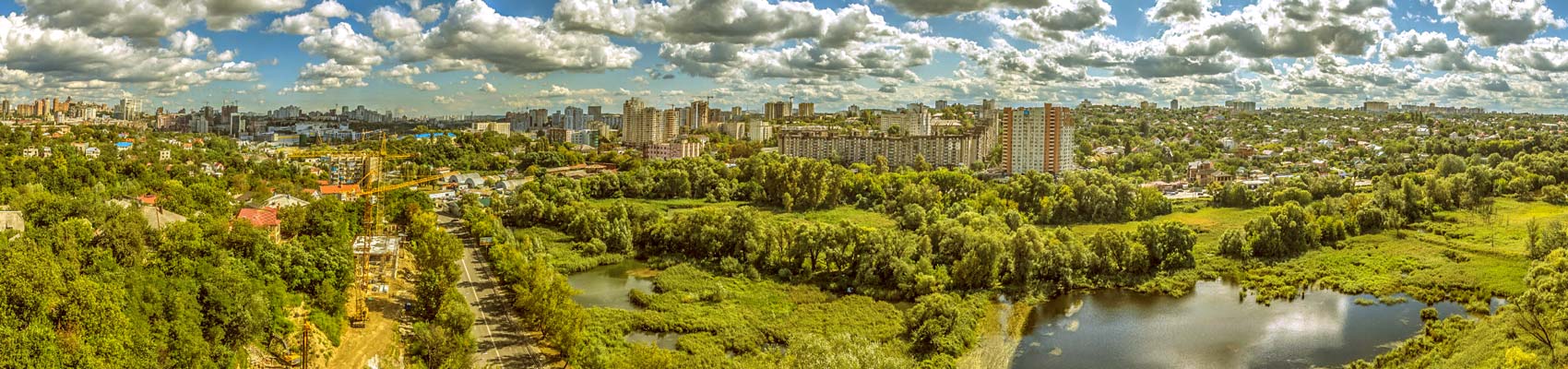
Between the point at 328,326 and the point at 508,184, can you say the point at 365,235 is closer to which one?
the point at 328,326

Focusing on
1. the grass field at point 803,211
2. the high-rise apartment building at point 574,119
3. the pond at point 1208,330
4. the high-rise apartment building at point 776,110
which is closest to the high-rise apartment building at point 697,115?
the high-rise apartment building at point 776,110

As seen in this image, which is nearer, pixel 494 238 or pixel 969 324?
pixel 969 324

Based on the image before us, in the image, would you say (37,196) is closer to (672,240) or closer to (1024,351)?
(672,240)

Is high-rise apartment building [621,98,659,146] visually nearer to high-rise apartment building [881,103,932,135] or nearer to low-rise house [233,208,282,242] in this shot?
high-rise apartment building [881,103,932,135]

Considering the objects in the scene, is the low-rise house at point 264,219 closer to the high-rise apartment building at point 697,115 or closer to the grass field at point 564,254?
the grass field at point 564,254

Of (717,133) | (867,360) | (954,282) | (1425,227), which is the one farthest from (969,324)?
(717,133)

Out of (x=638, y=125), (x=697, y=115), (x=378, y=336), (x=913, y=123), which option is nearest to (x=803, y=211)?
(x=378, y=336)
